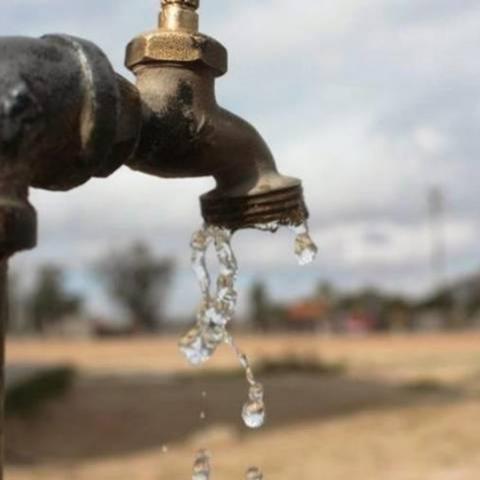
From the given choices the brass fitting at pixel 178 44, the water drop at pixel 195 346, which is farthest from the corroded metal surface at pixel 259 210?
the water drop at pixel 195 346

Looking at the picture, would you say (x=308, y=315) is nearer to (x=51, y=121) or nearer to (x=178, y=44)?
(x=178, y=44)

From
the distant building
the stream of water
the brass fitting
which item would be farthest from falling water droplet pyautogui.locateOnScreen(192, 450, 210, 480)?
the distant building

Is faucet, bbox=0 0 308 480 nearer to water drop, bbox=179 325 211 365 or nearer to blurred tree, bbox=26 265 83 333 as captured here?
water drop, bbox=179 325 211 365

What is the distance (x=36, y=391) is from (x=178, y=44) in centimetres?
1056

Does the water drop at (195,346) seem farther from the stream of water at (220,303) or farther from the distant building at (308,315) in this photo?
the distant building at (308,315)

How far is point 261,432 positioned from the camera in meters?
9.25

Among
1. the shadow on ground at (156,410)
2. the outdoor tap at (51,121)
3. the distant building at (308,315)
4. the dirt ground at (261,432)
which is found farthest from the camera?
the distant building at (308,315)

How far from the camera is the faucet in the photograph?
0.98m

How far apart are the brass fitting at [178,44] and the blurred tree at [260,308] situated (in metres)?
53.0

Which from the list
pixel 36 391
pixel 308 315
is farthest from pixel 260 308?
pixel 36 391

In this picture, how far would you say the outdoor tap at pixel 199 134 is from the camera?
1252 millimetres

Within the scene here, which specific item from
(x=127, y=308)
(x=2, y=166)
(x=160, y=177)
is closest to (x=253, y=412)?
(x=160, y=177)

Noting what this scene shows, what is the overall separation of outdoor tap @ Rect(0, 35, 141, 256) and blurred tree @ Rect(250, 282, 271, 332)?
174ft

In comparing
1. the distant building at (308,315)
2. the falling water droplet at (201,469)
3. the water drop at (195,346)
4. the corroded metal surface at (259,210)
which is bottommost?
the falling water droplet at (201,469)
